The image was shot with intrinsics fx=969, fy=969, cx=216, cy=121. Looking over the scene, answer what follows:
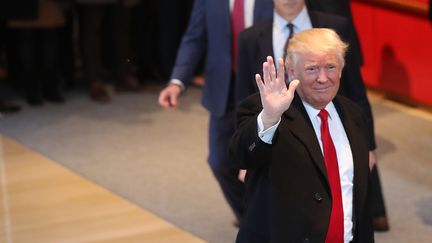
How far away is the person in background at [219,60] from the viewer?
4.43m

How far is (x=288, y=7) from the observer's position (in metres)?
4.00

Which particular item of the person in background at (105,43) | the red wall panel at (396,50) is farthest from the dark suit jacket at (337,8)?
the person in background at (105,43)

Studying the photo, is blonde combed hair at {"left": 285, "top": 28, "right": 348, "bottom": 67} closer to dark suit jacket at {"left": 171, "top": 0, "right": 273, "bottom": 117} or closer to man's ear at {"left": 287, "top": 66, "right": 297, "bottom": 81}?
man's ear at {"left": 287, "top": 66, "right": 297, "bottom": 81}

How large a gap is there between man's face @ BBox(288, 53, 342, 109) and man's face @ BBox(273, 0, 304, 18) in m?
0.80

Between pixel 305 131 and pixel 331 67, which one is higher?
pixel 331 67

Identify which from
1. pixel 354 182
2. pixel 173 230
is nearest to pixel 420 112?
pixel 173 230

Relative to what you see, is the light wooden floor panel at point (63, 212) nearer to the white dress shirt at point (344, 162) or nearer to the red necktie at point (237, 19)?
the red necktie at point (237, 19)

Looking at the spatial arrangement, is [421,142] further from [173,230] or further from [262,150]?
[262,150]

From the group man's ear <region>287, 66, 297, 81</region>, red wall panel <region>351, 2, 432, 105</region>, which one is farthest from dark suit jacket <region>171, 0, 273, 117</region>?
red wall panel <region>351, 2, 432, 105</region>

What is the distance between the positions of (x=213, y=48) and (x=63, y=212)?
4.63ft

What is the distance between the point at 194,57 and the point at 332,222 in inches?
62.5

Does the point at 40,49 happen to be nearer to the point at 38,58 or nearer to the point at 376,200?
the point at 38,58

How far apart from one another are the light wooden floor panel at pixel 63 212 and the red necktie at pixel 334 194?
1773 millimetres

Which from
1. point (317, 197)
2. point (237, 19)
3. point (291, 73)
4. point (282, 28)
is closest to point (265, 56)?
point (282, 28)
